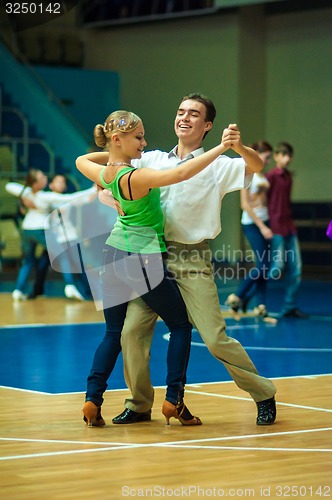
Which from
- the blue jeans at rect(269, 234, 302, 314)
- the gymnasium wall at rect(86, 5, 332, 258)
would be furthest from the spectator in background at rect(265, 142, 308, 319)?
the gymnasium wall at rect(86, 5, 332, 258)

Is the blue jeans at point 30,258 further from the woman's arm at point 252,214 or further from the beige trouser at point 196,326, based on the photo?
the beige trouser at point 196,326

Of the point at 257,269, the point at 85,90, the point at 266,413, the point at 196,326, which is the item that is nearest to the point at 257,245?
the point at 257,269

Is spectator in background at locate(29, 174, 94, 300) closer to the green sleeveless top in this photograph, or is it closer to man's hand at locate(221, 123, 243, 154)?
the green sleeveless top

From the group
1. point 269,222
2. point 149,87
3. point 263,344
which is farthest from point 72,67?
point 263,344

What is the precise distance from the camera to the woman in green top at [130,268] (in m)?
6.21

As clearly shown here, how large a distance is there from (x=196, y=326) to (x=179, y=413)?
52 cm

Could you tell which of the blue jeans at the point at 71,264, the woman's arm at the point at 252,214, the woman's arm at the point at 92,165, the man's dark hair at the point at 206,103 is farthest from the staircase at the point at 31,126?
the man's dark hair at the point at 206,103

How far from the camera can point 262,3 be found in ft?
70.6

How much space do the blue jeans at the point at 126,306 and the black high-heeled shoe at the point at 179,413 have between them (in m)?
0.03

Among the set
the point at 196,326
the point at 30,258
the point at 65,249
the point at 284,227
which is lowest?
the point at 30,258

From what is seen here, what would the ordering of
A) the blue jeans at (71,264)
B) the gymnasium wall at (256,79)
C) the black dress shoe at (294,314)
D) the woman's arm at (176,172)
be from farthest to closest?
the gymnasium wall at (256,79) → the blue jeans at (71,264) → the black dress shoe at (294,314) → the woman's arm at (176,172)

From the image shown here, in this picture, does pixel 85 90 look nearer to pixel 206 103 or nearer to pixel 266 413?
pixel 206 103

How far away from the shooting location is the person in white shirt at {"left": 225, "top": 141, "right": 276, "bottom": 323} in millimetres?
12211

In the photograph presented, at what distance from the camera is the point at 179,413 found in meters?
6.33
